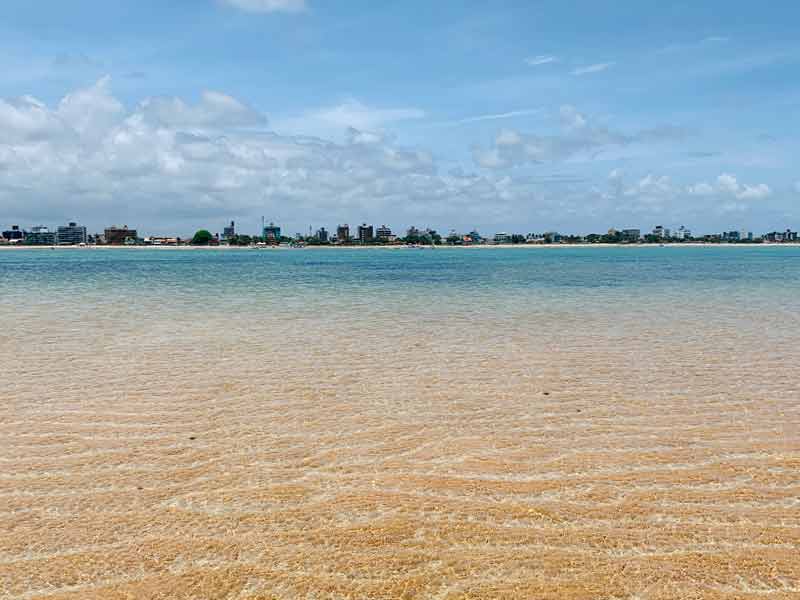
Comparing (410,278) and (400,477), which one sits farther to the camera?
(410,278)

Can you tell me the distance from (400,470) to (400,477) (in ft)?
0.66

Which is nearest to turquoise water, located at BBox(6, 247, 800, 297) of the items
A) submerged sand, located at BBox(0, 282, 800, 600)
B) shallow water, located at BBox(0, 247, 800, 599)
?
shallow water, located at BBox(0, 247, 800, 599)

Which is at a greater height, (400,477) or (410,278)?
A: (410,278)

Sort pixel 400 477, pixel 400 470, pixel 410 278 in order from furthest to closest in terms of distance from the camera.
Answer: pixel 410 278 → pixel 400 470 → pixel 400 477

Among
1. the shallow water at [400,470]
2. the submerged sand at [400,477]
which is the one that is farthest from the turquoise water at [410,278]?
the submerged sand at [400,477]

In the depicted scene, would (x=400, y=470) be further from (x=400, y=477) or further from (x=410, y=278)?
(x=410, y=278)

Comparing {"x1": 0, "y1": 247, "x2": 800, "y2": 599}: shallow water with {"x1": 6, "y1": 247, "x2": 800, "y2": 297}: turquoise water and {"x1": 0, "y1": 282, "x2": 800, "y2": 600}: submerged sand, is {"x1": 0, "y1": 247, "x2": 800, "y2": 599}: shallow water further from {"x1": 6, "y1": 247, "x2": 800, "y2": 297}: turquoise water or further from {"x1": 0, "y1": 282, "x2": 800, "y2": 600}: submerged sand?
{"x1": 6, "y1": 247, "x2": 800, "y2": 297}: turquoise water

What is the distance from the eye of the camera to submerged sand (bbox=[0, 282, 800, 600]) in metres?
4.54

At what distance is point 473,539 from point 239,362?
8394 millimetres

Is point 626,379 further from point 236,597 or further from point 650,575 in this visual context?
point 236,597

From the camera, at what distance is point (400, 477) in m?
6.34

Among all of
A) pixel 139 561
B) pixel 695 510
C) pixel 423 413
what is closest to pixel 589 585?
pixel 695 510

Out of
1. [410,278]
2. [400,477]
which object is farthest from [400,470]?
[410,278]

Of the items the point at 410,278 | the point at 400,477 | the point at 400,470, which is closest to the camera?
the point at 400,477
